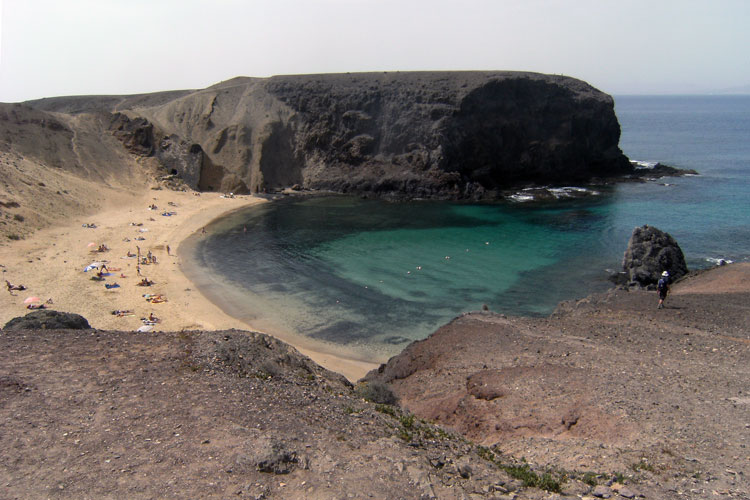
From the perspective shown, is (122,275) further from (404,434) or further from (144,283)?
(404,434)

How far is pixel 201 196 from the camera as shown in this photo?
55.2 m

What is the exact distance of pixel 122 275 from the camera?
32.4 m

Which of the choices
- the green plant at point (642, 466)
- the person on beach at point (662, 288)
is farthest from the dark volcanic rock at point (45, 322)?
the person on beach at point (662, 288)

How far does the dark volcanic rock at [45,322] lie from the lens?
54.2ft

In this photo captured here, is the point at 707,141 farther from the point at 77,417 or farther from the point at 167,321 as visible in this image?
the point at 77,417

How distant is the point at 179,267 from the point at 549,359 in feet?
89.0

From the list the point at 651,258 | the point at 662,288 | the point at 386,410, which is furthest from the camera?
the point at 651,258

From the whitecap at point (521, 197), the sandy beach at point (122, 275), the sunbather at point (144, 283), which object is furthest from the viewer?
the whitecap at point (521, 197)

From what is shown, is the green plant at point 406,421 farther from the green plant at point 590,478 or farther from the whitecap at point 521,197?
the whitecap at point 521,197

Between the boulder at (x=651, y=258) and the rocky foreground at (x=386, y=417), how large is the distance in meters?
10.2

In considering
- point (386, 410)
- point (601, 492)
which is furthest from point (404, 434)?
point (601, 492)

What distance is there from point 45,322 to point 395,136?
51.2 meters

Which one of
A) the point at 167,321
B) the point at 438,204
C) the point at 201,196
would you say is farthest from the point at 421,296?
the point at 201,196

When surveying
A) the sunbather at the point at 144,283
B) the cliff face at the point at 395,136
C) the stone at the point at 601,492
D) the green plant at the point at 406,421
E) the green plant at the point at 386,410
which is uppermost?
the cliff face at the point at 395,136
